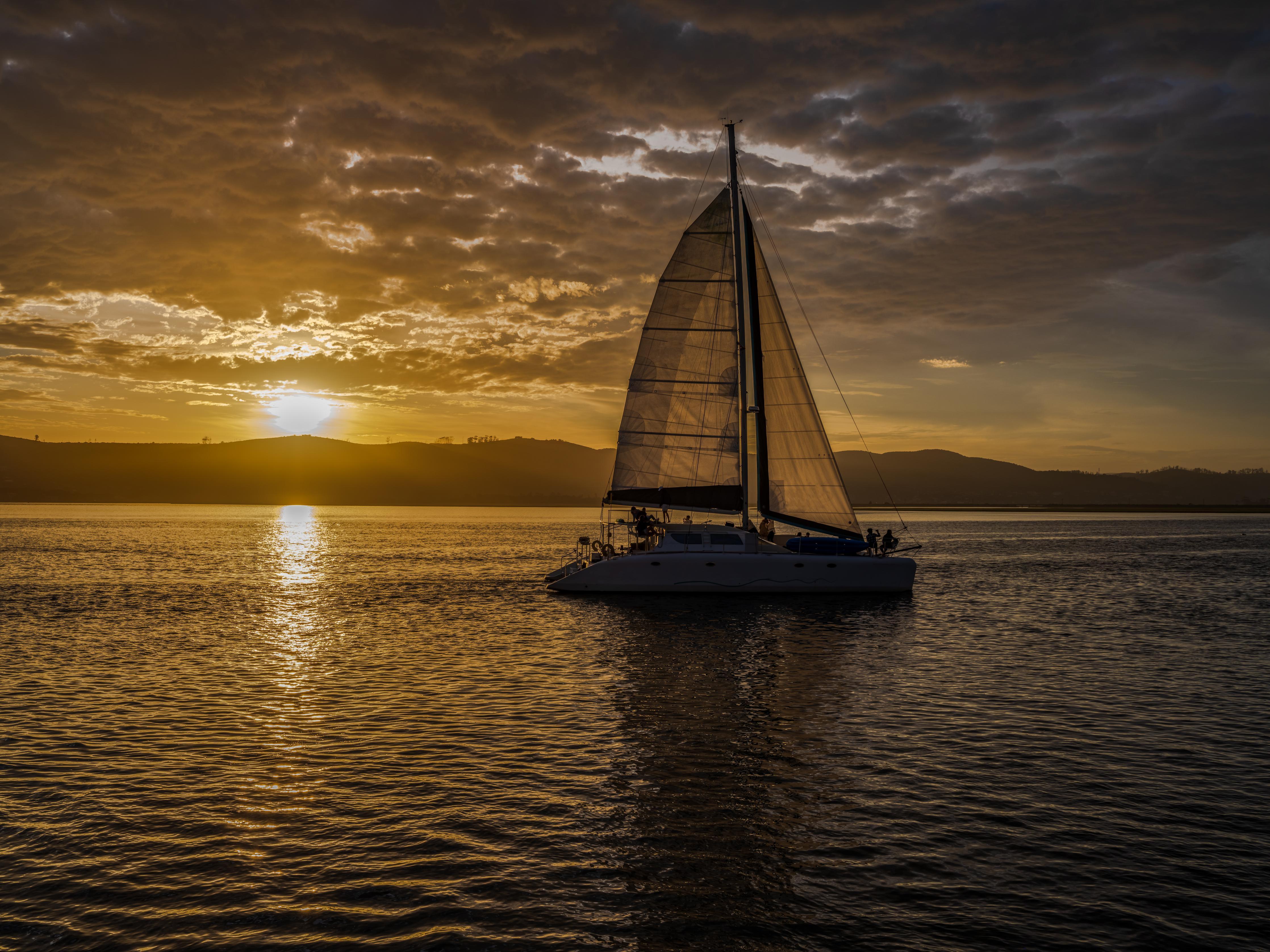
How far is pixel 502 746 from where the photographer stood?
45.6 ft

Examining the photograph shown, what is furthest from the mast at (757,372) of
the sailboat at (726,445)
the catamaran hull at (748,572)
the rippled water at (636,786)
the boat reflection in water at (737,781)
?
the boat reflection in water at (737,781)

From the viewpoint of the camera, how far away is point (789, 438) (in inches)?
1412

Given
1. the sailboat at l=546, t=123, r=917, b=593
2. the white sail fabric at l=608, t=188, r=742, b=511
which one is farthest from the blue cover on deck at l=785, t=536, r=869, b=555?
the white sail fabric at l=608, t=188, r=742, b=511

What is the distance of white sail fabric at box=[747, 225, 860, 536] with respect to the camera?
Result: 35.8 metres

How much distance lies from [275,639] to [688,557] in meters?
16.8

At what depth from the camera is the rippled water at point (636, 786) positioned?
26.6ft

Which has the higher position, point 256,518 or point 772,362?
point 772,362

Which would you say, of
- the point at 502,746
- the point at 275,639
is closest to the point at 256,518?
the point at 275,639

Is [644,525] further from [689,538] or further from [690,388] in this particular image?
[690,388]

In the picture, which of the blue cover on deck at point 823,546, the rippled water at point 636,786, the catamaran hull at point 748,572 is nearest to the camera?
the rippled water at point 636,786

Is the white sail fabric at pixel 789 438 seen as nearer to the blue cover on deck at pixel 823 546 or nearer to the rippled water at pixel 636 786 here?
the blue cover on deck at pixel 823 546

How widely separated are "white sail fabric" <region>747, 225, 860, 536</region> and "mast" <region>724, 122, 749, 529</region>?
1458mm

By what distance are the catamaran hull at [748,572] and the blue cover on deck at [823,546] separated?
56cm

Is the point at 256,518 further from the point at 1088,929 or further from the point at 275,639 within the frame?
the point at 1088,929
